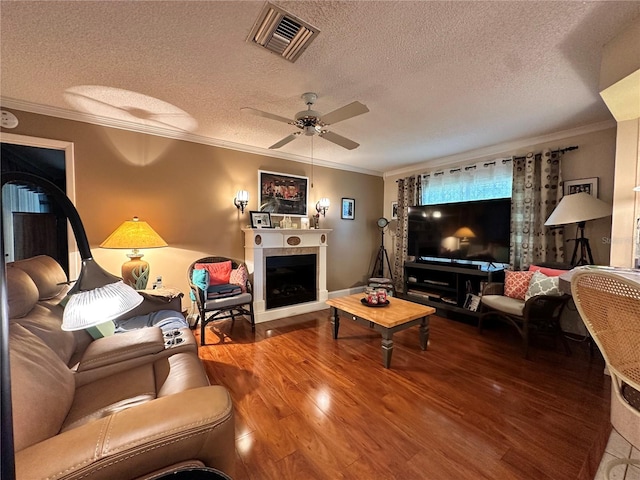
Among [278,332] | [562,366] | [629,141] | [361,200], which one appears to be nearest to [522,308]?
[562,366]

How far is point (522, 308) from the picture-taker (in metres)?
2.59

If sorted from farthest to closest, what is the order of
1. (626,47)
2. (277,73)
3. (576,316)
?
(576,316) → (277,73) → (626,47)

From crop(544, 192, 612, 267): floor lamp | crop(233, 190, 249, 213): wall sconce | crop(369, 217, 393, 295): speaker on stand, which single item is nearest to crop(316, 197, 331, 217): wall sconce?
crop(233, 190, 249, 213): wall sconce

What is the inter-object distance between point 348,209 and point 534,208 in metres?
2.65

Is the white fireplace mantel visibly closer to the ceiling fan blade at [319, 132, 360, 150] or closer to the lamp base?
the lamp base

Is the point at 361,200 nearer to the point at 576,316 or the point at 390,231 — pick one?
the point at 390,231

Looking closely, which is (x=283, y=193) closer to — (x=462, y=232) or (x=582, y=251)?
(x=462, y=232)

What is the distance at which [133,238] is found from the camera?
2.58 m

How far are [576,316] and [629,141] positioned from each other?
180 cm

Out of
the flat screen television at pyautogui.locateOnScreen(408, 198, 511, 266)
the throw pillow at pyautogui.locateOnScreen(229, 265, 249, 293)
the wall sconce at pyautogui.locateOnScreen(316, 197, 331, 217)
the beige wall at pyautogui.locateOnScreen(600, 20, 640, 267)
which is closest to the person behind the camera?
the beige wall at pyautogui.locateOnScreen(600, 20, 640, 267)

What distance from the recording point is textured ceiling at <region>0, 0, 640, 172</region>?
4.61 feet

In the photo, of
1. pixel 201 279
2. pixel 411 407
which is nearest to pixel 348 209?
pixel 201 279

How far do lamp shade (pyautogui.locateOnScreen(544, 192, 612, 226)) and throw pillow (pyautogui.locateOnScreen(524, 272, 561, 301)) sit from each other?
0.59 metres

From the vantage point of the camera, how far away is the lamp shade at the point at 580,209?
256 centimetres
